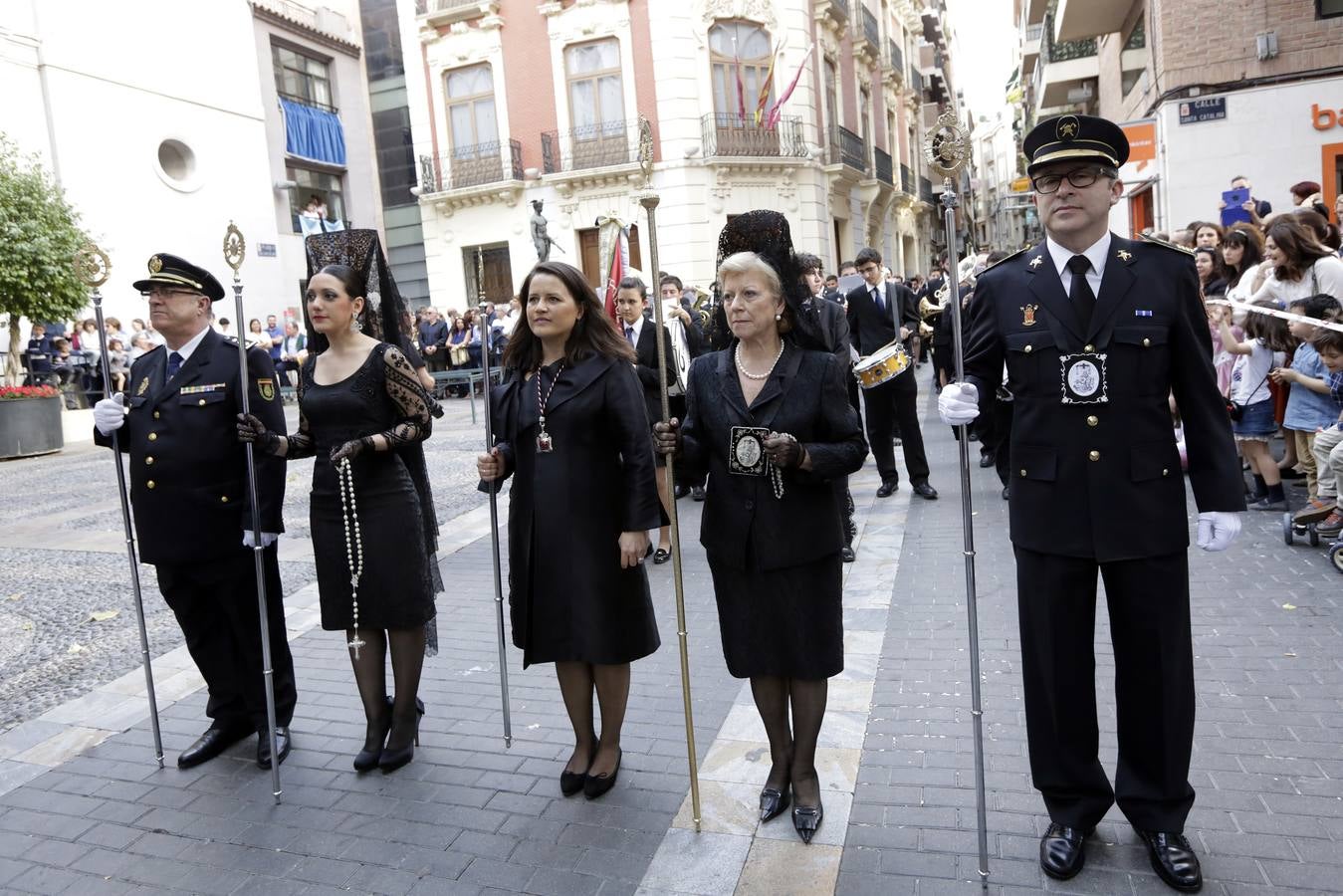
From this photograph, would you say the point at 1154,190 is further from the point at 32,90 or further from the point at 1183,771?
the point at 32,90

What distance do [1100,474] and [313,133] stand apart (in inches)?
1252

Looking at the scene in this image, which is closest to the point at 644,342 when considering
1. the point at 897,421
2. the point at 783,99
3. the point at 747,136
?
the point at 897,421

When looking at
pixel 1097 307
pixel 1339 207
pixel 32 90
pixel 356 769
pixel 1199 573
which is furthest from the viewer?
pixel 32 90

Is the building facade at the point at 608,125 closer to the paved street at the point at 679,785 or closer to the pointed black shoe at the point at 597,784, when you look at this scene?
the paved street at the point at 679,785

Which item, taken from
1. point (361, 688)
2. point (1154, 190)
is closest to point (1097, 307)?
point (361, 688)

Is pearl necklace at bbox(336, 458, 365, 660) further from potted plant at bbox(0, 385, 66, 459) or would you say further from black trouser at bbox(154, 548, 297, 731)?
potted plant at bbox(0, 385, 66, 459)

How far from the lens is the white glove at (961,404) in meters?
3.14

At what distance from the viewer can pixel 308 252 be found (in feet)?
14.5

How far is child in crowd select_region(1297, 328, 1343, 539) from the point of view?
19.9 feet

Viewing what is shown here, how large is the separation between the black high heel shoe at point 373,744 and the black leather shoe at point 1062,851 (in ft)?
8.55

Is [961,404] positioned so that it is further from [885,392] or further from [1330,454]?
[885,392]

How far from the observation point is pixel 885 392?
8938 mm

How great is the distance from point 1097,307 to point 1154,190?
15383mm

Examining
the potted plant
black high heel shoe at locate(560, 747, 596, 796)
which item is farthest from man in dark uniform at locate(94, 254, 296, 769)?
the potted plant
